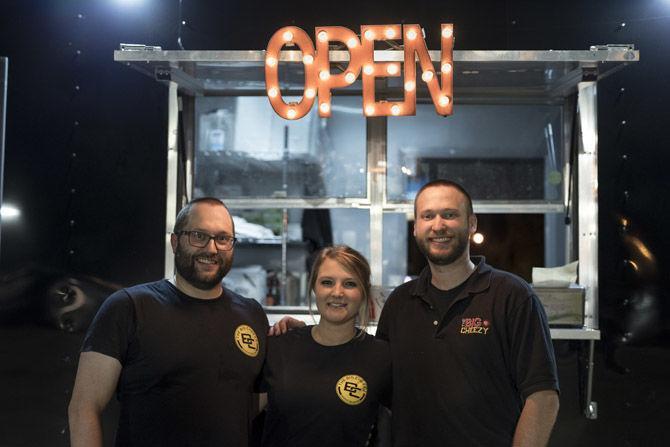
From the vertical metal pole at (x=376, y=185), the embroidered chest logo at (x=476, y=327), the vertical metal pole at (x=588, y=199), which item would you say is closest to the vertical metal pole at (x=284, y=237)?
the vertical metal pole at (x=376, y=185)

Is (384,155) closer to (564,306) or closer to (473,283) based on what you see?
(564,306)

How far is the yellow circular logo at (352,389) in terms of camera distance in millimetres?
2713

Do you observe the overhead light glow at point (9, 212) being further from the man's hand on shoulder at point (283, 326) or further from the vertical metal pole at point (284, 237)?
the man's hand on shoulder at point (283, 326)

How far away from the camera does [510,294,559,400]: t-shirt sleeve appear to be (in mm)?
2670

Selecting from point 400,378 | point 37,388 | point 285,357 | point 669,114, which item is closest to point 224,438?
point 285,357

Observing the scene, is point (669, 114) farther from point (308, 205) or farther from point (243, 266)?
point (243, 266)

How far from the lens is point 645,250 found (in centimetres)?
397

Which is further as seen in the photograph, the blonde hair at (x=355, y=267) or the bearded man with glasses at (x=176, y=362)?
the blonde hair at (x=355, y=267)

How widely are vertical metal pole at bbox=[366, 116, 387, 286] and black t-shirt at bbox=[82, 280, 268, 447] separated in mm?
1659

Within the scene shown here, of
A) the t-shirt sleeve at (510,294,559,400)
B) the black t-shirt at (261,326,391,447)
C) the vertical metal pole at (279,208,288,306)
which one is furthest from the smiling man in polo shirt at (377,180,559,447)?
the vertical metal pole at (279,208,288,306)

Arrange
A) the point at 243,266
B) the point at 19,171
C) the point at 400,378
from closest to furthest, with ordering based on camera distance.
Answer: the point at 400,378
the point at 19,171
the point at 243,266

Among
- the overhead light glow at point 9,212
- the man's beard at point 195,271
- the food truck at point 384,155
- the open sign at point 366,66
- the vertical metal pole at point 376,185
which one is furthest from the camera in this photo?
the vertical metal pole at point 376,185

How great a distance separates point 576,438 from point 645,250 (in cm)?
110

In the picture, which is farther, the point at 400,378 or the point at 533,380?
the point at 400,378
